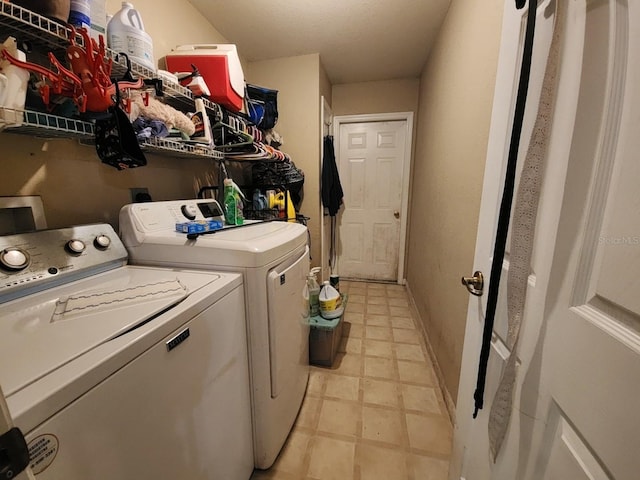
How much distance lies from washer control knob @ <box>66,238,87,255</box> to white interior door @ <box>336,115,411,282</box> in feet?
9.37

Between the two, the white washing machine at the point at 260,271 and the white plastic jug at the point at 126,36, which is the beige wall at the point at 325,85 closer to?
the white plastic jug at the point at 126,36

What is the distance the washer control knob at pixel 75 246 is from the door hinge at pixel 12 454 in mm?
797

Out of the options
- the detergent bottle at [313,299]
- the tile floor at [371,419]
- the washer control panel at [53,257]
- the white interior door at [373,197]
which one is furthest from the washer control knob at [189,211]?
the white interior door at [373,197]

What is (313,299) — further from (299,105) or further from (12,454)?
(299,105)

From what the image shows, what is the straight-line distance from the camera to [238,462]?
1.00 m

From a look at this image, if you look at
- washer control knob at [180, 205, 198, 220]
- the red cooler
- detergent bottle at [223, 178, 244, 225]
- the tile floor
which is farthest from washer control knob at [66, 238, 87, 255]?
the tile floor

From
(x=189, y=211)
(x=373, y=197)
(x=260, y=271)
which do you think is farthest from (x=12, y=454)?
(x=373, y=197)

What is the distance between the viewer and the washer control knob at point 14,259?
718 millimetres

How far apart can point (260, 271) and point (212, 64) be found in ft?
4.30

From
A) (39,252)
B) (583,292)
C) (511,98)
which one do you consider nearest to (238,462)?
(39,252)

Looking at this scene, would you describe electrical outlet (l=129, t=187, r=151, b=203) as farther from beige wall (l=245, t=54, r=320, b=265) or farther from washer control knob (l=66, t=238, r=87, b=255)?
beige wall (l=245, t=54, r=320, b=265)

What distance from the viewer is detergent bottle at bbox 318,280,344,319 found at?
1.92m

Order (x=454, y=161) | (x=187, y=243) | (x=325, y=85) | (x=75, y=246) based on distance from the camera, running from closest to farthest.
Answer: (x=75, y=246) < (x=187, y=243) < (x=454, y=161) < (x=325, y=85)

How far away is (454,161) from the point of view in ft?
5.23
